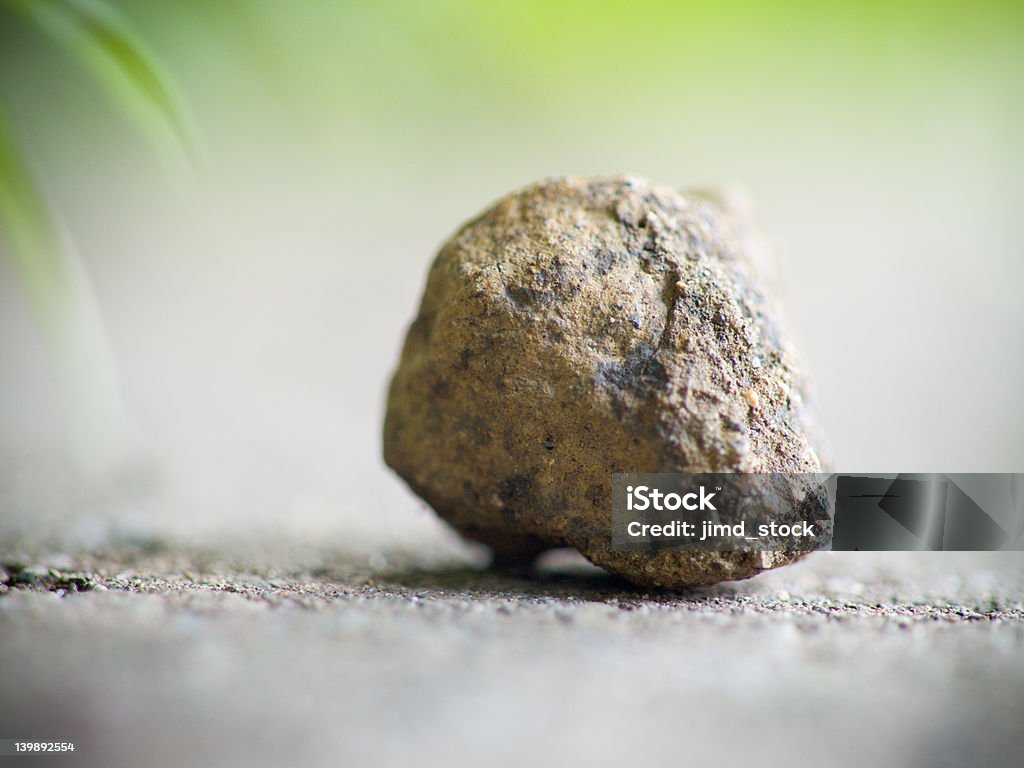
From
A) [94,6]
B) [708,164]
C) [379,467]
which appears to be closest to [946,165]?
[708,164]

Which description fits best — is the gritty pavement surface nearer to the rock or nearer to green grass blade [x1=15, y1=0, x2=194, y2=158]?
the rock

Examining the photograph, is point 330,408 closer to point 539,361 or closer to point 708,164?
point 708,164

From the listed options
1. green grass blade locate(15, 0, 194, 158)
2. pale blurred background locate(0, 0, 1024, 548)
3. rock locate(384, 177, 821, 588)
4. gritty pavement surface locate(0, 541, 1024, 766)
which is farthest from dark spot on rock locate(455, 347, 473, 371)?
pale blurred background locate(0, 0, 1024, 548)

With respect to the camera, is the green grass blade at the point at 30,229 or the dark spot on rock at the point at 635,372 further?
the green grass blade at the point at 30,229

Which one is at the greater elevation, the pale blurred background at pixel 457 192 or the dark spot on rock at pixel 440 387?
the pale blurred background at pixel 457 192

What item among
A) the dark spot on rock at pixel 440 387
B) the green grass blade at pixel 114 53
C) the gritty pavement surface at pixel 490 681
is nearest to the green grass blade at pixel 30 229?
the green grass blade at pixel 114 53

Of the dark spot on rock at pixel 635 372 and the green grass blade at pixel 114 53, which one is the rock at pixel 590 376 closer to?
the dark spot on rock at pixel 635 372
